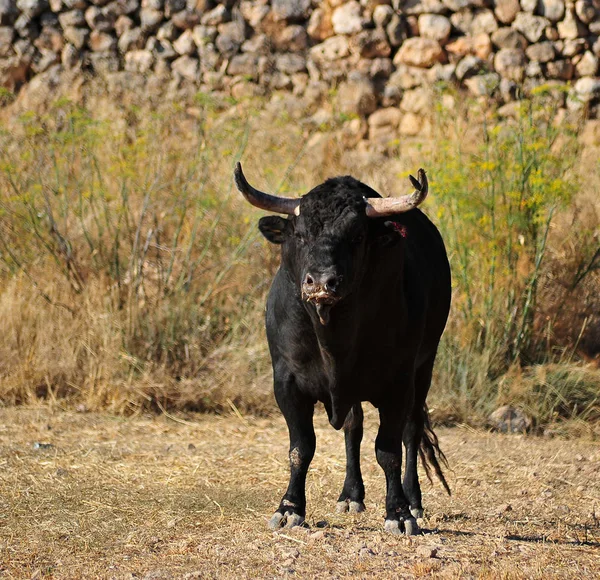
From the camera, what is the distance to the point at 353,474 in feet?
19.0

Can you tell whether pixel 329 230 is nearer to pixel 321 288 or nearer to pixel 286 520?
pixel 321 288

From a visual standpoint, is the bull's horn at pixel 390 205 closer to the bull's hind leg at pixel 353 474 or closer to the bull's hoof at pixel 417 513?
the bull's hind leg at pixel 353 474

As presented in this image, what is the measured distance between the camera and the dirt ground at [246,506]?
14.8 ft

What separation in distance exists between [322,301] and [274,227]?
0.65m

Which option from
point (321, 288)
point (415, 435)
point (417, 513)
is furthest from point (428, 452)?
point (321, 288)

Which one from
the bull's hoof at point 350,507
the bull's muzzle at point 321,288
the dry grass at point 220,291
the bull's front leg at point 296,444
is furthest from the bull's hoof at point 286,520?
the dry grass at point 220,291

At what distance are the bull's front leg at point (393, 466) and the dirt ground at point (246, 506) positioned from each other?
9 cm

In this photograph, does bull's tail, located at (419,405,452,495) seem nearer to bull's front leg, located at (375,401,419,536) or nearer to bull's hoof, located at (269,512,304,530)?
bull's front leg, located at (375,401,419,536)

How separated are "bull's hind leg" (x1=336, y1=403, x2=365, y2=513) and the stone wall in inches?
333

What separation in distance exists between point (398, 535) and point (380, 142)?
31.6 ft

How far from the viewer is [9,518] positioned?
5598 mm

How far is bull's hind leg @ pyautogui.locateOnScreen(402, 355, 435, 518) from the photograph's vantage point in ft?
19.0

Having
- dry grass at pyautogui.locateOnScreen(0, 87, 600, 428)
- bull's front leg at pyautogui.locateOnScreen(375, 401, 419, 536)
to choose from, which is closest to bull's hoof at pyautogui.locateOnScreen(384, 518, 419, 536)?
bull's front leg at pyautogui.locateOnScreen(375, 401, 419, 536)

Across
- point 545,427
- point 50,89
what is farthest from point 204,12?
point 545,427
